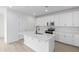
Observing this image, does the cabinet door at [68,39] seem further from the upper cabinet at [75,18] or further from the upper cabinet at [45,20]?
the upper cabinet at [45,20]

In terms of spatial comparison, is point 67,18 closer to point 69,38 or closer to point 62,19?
point 62,19

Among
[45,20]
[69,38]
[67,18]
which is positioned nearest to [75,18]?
[67,18]

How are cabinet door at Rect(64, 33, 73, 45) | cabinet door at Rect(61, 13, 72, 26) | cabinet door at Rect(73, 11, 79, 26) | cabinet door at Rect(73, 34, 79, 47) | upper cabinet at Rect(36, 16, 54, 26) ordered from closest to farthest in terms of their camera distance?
cabinet door at Rect(73, 34, 79, 47) < cabinet door at Rect(73, 11, 79, 26) < cabinet door at Rect(64, 33, 73, 45) < cabinet door at Rect(61, 13, 72, 26) < upper cabinet at Rect(36, 16, 54, 26)

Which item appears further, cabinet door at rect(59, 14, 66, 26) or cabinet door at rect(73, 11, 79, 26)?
cabinet door at rect(59, 14, 66, 26)

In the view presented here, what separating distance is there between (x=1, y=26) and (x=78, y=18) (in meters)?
7.68

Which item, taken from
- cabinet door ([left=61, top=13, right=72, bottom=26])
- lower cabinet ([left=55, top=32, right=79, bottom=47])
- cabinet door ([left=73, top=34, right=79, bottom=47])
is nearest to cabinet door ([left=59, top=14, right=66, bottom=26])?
cabinet door ([left=61, top=13, right=72, bottom=26])

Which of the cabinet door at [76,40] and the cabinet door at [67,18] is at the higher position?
the cabinet door at [67,18]

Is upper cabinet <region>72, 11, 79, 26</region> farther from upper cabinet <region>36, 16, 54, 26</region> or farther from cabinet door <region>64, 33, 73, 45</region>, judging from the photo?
upper cabinet <region>36, 16, 54, 26</region>

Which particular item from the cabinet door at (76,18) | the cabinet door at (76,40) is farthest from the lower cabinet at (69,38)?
the cabinet door at (76,18)
